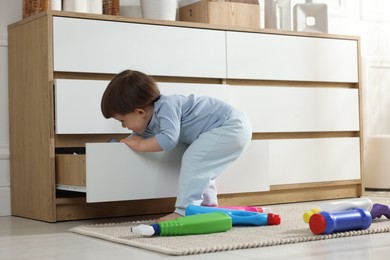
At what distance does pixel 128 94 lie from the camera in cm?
222

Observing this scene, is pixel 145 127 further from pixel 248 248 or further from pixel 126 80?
pixel 248 248

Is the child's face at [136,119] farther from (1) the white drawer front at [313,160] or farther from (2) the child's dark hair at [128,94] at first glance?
(1) the white drawer front at [313,160]

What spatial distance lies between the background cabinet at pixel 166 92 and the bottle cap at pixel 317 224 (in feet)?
1.92

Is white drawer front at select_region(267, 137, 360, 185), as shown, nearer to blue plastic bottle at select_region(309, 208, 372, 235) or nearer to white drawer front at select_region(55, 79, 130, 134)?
white drawer front at select_region(55, 79, 130, 134)

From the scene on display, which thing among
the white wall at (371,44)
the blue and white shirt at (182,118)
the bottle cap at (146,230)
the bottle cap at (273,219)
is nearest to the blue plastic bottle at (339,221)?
the bottle cap at (273,219)

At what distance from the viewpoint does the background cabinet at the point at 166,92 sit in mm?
2402

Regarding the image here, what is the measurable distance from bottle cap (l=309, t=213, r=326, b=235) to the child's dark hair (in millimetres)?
648

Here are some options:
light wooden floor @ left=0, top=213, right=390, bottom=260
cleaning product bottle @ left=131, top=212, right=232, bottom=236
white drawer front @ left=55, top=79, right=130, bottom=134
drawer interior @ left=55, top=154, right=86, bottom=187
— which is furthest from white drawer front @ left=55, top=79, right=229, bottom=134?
cleaning product bottle @ left=131, top=212, right=232, bottom=236

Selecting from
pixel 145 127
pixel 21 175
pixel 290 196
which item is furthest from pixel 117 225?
pixel 290 196

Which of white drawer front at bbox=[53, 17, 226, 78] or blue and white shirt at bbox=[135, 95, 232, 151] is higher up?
white drawer front at bbox=[53, 17, 226, 78]

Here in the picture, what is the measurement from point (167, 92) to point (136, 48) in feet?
0.62

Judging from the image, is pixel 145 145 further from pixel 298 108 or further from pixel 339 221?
pixel 298 108

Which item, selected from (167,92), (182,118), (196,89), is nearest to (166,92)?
(167,92)

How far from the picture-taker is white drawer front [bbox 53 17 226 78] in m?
2.44
